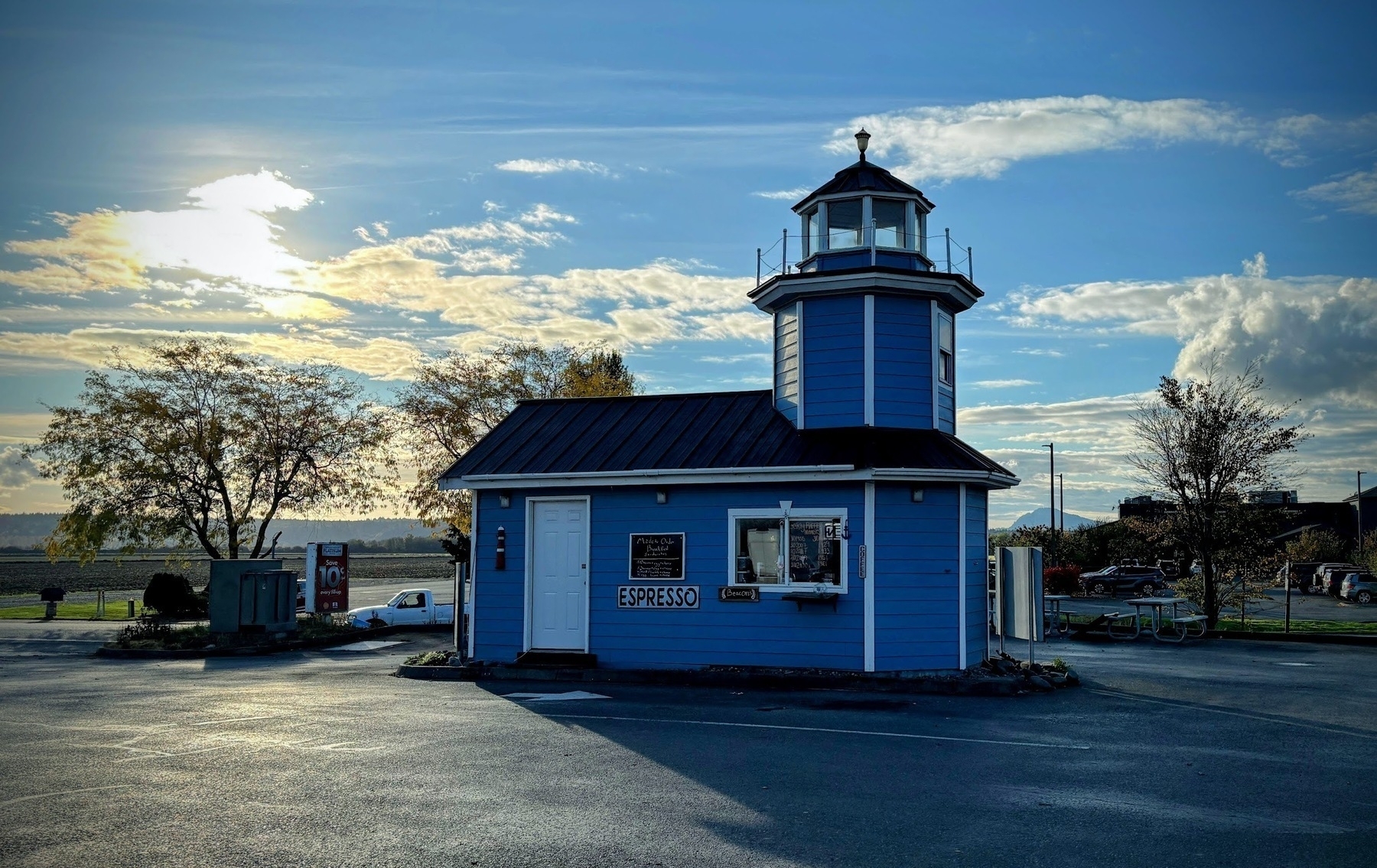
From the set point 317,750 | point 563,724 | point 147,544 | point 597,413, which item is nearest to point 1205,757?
point 563,724

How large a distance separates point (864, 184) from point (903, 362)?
3317mm

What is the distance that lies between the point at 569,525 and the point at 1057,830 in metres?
10.9

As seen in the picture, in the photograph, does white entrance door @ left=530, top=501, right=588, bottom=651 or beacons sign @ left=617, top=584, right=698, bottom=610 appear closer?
beacons sign @ left=617, top=584, right=698, bottom=610

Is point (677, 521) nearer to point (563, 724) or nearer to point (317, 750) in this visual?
point (563, 724)

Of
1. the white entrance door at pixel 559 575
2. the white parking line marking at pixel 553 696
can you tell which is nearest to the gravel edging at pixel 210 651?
the white entrance door at pixel 559 575

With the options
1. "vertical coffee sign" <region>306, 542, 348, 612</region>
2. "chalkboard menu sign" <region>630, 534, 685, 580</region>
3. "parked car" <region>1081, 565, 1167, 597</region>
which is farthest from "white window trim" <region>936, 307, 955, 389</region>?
"parked car" <region>1081, 565, 1167, 597</region>

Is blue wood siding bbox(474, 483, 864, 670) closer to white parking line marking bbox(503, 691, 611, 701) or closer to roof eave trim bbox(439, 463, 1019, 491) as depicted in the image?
roof eave trim bbox(439, 463, 1019, 491)

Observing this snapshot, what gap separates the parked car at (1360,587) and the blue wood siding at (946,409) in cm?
3338

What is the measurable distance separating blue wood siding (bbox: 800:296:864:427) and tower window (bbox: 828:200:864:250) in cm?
144

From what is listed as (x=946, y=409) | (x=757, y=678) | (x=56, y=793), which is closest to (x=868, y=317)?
(x=946, y=409)

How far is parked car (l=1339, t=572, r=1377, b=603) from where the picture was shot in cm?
4156

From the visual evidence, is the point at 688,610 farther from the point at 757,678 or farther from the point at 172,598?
the point at 172,598

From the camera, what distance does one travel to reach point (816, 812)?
7465mm

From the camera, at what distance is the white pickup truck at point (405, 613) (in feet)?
92.6
